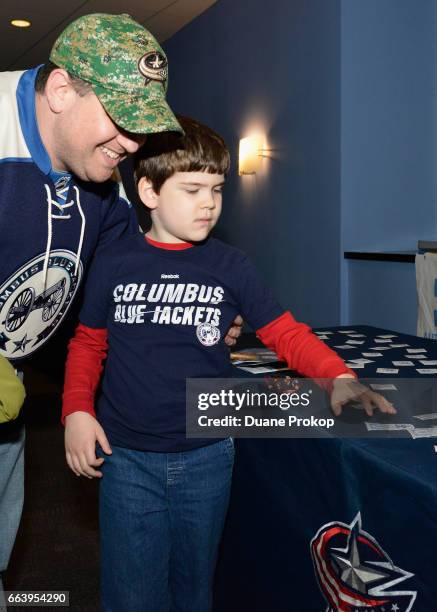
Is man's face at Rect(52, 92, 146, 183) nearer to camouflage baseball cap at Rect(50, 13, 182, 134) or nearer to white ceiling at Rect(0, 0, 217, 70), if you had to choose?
camouflage baseball cap at Rect(50, 13, 182, 134)

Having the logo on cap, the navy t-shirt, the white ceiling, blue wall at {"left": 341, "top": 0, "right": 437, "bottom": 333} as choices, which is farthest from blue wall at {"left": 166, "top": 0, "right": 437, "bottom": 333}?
the logo on cap

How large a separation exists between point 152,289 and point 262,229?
130 inches

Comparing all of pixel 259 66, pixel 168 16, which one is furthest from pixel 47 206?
pixel 168 16

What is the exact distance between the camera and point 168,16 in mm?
4957

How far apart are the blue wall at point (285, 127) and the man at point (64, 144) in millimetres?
2608

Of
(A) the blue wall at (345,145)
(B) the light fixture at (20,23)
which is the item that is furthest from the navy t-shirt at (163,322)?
(B) the light fixture at (20,23)

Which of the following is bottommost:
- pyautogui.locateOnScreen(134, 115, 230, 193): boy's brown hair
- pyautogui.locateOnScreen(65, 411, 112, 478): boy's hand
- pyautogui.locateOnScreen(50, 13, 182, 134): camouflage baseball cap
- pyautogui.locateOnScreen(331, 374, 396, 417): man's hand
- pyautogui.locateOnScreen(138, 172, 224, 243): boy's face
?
pyautogui.locateOnScreen(65, 411, 112, 478): boy's hand

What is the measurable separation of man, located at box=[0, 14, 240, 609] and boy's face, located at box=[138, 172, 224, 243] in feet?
0.30

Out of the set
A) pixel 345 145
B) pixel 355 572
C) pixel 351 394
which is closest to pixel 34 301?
pixel 351 394

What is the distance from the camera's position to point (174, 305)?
1152 mm

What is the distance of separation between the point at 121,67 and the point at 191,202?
0.26 metres

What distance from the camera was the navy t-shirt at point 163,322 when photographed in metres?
1.15

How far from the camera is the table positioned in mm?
964

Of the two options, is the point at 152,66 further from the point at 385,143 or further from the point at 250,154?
the point at 250,154
